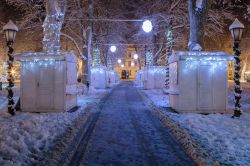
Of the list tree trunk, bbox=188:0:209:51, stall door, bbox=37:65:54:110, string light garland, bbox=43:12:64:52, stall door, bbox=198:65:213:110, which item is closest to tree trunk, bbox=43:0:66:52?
string light garland, bbox=43:12:64:52

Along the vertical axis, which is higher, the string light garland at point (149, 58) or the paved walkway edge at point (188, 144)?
the string light garland at point (149, 58)

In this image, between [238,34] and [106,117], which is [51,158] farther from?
[238,34]

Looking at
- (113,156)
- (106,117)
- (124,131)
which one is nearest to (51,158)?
(113,156)

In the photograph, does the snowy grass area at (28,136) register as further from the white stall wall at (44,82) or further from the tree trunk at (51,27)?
the tree trunk at (51,27)

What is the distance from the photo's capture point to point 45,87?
46.4 ft

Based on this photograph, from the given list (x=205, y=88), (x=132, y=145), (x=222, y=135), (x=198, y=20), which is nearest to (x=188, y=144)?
(x=132, y=145)

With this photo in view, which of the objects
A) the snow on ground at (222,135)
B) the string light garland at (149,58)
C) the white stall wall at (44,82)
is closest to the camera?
the snow on ground at (222,135)

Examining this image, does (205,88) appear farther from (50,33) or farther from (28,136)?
(50,33)

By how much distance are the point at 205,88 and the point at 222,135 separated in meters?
5.22

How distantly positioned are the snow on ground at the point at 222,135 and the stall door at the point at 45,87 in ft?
17.1

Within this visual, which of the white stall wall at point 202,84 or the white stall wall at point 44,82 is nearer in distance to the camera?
the white stall wall at point 202,84

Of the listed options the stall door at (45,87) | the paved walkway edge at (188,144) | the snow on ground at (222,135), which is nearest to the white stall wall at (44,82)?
the stall door at (45,87)

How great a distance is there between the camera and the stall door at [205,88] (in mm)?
13836

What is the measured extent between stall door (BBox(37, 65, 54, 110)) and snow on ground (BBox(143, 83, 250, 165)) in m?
5.22
